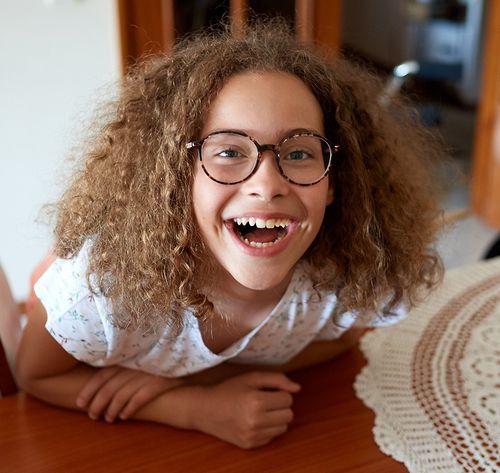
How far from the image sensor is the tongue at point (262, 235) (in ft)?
2.73

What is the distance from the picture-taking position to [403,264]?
953 mm

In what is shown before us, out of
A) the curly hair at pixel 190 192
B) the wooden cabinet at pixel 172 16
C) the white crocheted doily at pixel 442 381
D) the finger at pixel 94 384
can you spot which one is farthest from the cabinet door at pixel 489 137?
the finger at pixel 94 384

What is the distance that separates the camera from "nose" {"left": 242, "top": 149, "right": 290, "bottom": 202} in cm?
77

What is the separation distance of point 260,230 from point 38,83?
1745mm

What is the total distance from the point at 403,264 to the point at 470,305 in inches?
10.1

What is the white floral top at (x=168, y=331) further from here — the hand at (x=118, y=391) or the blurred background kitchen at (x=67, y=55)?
the blurred background kitchen at (x=67, y=55)

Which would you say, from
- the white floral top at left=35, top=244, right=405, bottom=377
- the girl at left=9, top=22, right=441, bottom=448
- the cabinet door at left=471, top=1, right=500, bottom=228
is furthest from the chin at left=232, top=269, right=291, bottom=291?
the cabinet door at left=471, top=1, right=500, bottom=228

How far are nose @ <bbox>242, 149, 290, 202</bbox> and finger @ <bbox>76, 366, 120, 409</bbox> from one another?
0.35m

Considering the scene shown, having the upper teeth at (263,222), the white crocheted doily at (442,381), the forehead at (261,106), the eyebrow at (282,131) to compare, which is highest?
the forehead at (261,106)

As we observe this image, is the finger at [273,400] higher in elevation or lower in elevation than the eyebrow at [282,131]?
lower

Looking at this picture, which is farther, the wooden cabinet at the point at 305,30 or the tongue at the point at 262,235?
the wooden cabinet at the point at 305,30

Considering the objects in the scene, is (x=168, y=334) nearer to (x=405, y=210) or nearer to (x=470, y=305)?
(x=405, y=210)

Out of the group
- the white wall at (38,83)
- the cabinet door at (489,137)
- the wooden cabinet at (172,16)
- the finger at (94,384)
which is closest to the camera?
the finger at (94,384)

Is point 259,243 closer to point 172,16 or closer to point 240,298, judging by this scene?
point 240,298
